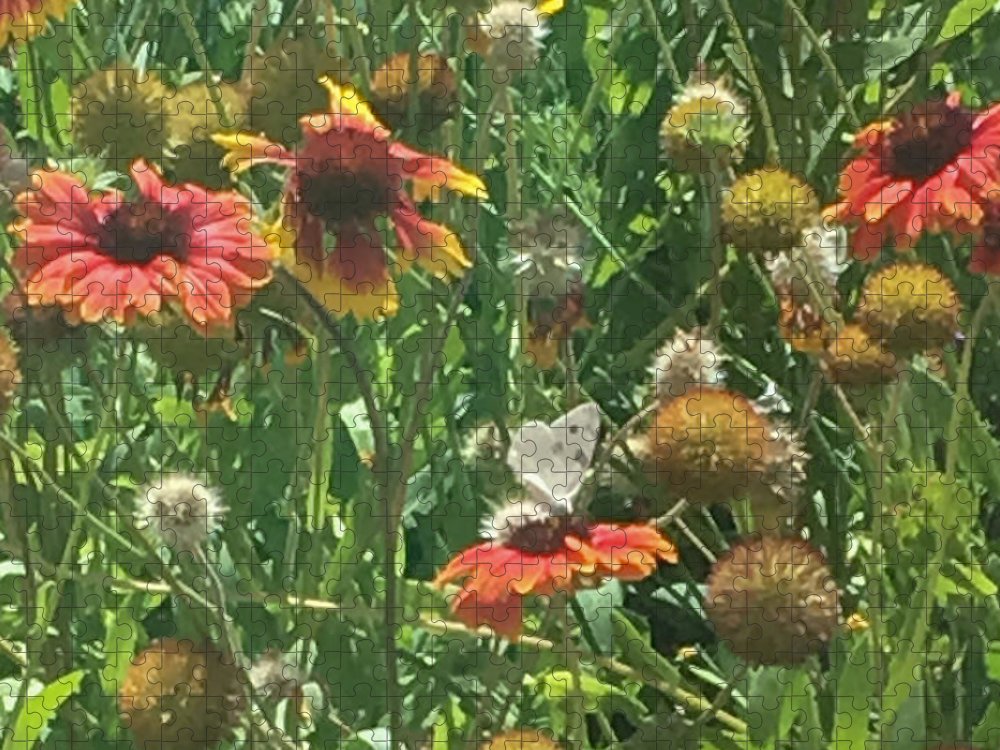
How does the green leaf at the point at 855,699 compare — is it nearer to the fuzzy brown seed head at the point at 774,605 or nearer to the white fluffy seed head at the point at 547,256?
the fuzzy brown seed head at the point at 774,605

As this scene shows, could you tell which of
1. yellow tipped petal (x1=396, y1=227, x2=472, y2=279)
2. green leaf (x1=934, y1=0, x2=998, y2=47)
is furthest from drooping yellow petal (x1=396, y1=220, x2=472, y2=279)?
green leaf (x1=934, y1=0, x2=998, y2=47)

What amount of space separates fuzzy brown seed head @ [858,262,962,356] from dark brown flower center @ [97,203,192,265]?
225mm

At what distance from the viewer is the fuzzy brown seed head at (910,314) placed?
529mm

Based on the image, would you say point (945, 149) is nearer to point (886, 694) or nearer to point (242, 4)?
point (886, 694)

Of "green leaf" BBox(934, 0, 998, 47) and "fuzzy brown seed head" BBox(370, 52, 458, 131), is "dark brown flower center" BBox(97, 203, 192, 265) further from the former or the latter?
"green leaf" BBox(934, 0, 998, 47)

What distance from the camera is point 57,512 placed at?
608mm

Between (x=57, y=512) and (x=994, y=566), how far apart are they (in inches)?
13.7

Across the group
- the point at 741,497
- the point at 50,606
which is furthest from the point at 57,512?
the point at 741,497

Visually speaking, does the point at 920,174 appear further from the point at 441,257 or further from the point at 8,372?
the point at 8,372

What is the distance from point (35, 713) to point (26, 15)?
265mm

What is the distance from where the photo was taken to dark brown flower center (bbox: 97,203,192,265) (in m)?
0.51

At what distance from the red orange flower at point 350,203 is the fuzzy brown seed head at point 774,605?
14 centimetres
